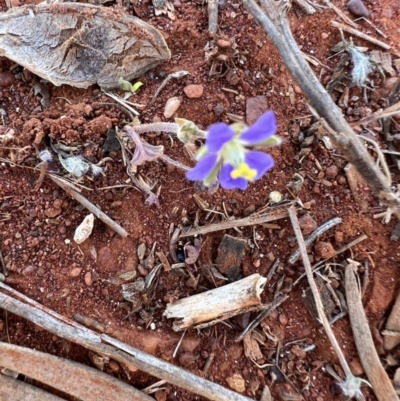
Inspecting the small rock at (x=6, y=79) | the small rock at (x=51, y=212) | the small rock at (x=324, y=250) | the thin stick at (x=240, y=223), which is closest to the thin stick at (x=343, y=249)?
the small rock at (x=324, y=250)

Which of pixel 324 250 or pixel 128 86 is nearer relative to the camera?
pixel 324 250

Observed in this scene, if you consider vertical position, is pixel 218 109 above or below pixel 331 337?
above

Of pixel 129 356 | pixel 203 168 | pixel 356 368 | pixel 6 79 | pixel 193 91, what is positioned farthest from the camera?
pixel 6 79

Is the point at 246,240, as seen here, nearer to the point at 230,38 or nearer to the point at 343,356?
the point at 343,356

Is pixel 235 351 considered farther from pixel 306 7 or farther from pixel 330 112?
pixel 306 7

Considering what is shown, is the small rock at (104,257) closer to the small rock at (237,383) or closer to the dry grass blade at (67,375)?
the dry grass blade at (67,375)

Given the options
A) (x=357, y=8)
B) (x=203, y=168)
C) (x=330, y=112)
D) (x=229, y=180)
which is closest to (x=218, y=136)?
(x=203, y=168)

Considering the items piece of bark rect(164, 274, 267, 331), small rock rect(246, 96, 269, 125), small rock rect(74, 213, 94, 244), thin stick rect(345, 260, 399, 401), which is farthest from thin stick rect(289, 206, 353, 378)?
small rock rect(74, 213, 94, 244)
